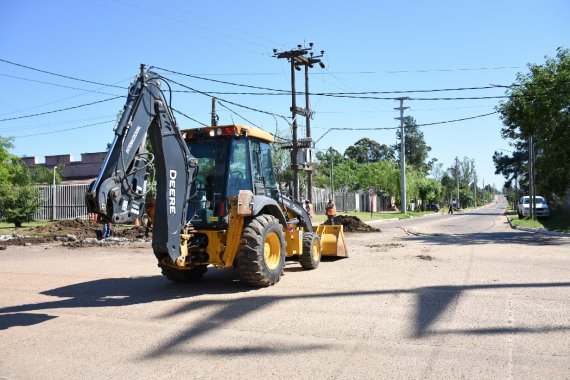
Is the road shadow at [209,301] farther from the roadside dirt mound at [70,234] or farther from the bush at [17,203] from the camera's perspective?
the bush at [17,203]

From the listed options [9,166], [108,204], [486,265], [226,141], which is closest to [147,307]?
[108,204]

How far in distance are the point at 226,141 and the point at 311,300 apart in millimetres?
3180

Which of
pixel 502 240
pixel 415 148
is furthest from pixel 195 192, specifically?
pixel 415 148

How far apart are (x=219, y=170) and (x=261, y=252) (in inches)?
65.3

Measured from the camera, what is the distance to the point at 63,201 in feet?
103

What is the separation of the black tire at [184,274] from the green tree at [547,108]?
16.2 meters

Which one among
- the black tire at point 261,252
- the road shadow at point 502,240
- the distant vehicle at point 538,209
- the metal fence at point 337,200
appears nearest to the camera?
the black tire at point 261,252

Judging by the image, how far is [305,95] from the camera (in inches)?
1126

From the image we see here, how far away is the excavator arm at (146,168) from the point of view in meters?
6.70

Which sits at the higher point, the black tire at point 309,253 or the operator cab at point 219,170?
the operator cab at point 219,170

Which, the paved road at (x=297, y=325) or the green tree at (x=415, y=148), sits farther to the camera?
the green tree at (x=415, y=148)

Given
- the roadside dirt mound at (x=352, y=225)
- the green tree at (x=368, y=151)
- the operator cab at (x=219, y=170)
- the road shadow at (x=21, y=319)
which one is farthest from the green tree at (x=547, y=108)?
the green tree at (x=368, y=151)

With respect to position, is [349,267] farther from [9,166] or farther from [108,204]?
[9,166]

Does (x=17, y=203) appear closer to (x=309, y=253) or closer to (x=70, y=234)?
(x=70, y=234)
